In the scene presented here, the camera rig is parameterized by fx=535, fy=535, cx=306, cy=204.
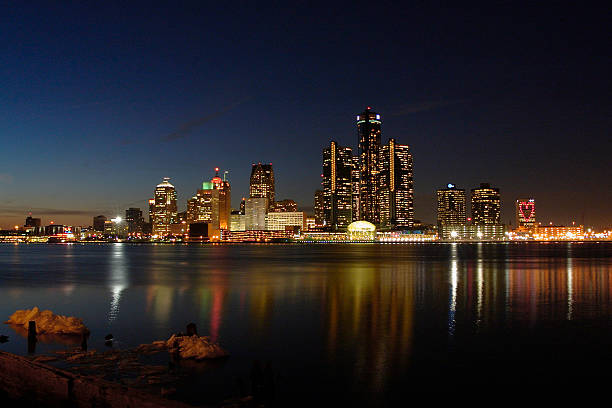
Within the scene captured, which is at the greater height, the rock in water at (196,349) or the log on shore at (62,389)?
the log on shore at (62,389)

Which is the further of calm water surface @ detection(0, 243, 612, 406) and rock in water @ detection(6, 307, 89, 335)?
rock in water @ detection(6, 307, 89, 335)

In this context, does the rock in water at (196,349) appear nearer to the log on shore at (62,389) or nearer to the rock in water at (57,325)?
the rock in water at (57,325)

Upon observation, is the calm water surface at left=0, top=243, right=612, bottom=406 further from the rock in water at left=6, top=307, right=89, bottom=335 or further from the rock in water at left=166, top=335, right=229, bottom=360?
the rock in water at left=6, top=307, right=89, bottom=335

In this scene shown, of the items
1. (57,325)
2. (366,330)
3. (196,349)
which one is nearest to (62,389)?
(196,349)

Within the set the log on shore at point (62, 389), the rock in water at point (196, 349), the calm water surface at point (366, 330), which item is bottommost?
the calm water surface at point (366, 330)

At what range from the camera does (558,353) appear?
2077 centimetres

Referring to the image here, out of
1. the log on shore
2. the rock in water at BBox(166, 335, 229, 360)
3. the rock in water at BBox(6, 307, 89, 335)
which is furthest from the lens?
the rock in water at BBox(6, 307, 89, 335)

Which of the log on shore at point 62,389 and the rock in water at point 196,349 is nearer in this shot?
the log on shore at point 62,389

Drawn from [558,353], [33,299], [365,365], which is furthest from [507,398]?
[33,299]

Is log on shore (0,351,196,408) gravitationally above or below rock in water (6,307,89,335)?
above

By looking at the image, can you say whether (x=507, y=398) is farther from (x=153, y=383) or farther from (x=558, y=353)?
(x=153, y=383)

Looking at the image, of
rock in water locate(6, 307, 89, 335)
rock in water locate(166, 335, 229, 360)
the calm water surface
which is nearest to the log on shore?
the calm water surface

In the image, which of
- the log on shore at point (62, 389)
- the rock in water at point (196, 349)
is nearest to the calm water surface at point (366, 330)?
the rock in water at point (196, 349)

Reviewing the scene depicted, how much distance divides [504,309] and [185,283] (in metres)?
30.7
